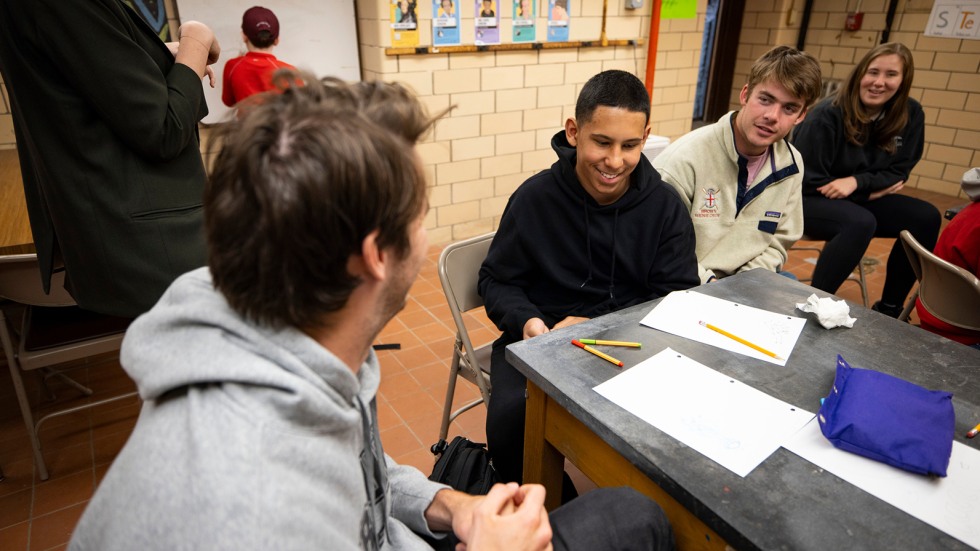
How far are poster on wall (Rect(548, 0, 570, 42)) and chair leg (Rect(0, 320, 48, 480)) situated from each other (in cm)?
347

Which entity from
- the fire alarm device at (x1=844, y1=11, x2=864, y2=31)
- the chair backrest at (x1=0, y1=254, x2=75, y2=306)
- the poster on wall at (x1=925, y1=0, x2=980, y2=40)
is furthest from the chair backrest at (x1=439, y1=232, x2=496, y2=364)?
the fire alarm device at (x1=844, y1=11, x2=864, y2=31)

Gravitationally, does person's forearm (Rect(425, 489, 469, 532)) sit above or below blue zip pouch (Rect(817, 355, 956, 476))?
below

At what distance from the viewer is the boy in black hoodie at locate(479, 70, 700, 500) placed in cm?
172

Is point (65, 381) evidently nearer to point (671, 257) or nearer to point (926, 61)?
point (671, 257)

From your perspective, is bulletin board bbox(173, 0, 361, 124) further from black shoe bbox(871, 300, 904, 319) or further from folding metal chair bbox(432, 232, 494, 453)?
black shoe bbox(871, 300, 904, 319)

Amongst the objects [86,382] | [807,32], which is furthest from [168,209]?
[807,32]

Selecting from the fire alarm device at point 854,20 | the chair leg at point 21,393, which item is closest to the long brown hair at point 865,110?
the fire alarm device at point 854,20

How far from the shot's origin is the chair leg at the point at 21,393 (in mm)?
1822

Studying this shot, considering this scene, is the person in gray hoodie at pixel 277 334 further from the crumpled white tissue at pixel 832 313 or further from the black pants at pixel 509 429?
the crumpled white tissue at pixel 832 313

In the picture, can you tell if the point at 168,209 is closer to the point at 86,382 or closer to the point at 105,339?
the point at 105,339

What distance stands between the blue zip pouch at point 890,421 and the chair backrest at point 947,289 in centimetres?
103

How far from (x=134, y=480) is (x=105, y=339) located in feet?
5.11

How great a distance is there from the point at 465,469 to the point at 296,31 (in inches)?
120

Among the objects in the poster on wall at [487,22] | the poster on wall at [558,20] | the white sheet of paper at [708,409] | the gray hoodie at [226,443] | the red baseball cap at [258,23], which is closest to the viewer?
the gray hoodie at [226,443]
